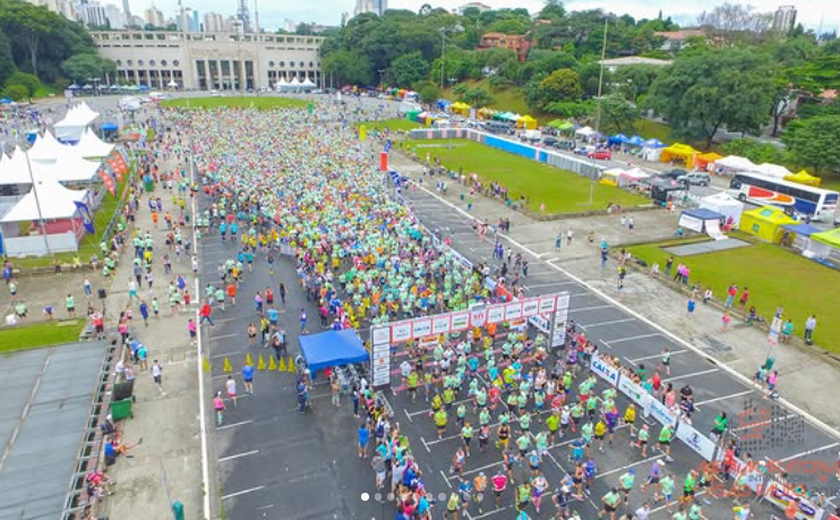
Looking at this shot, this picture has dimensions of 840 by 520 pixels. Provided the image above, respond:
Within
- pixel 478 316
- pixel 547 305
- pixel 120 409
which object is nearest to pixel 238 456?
pixel 120 409

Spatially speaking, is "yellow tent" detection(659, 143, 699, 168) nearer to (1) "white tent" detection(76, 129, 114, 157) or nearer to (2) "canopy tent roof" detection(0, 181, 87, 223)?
(1) "white tent" detection(76, 129, 114, 157)

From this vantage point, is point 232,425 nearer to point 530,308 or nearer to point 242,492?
point 242,492

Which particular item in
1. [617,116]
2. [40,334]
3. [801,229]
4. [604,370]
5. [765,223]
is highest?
[617,116]

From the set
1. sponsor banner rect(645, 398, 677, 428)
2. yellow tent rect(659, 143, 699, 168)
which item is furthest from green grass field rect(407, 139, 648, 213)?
sponsor banner rect(645, 398, 677, 428)

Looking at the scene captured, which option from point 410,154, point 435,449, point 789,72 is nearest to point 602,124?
point 789,72

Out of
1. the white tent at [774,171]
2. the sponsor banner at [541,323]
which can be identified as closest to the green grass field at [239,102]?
the white tent at [774,171]
